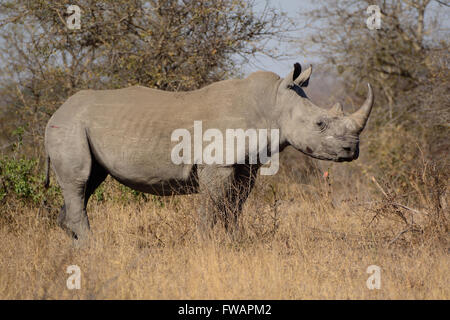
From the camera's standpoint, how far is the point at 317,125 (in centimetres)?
586

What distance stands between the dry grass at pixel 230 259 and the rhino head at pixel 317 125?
0.73 metres

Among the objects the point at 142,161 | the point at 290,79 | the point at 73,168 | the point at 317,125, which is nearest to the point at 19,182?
the point at 73,168

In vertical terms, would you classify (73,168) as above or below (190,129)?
below

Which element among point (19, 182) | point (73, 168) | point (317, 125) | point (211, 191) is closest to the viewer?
point (211, 191)

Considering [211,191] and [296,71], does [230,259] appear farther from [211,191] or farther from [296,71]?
[296,71]

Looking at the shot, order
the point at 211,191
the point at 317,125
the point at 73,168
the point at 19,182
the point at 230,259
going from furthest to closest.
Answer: the point at 19,182 < the point at 73,168 < the point at 317,125 < the point at 211,191 < the point at 230,259

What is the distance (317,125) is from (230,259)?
169cm

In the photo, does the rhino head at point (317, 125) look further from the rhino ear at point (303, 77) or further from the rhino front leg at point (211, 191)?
the rhino front leg at point (211, 191)

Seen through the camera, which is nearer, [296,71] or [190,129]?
[190,129]

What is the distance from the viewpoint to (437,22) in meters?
13.2

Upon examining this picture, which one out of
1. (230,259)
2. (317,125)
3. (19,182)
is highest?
(317,125)

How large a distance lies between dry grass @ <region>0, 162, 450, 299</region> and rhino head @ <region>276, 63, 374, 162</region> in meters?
0.73

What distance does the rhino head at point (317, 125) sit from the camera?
5797 mm
